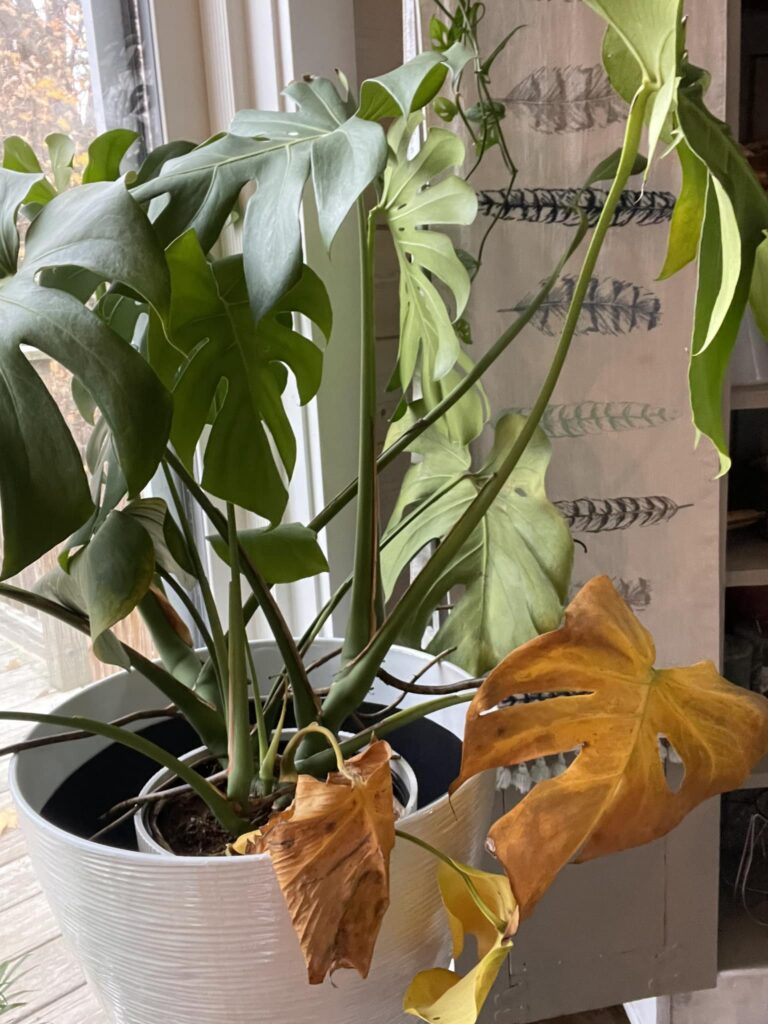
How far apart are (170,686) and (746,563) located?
2.70ft

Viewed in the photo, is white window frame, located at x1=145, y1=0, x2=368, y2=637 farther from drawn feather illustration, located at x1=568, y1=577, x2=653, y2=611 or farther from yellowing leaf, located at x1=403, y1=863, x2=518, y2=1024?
yellowing leaf, located at x1=403, y1=863, x2=518, y2=1024

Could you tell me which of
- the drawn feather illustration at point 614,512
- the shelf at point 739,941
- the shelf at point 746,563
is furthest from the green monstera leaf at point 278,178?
the shelf at point 739,941

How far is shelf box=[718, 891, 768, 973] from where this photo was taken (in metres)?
1.28

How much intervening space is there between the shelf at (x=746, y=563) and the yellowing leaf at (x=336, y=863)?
2.71 ft

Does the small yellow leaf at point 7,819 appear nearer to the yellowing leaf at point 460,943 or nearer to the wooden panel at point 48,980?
the wooden panel at point 48,980

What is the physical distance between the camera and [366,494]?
704mm

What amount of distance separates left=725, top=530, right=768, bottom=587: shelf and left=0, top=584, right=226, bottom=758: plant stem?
2.44ft

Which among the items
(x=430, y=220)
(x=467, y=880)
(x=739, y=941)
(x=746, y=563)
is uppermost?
(x=430, y=220)

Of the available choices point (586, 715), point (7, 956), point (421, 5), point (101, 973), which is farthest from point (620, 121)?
point (7, 956)

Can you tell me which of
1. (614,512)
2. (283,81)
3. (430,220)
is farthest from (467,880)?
(283,81)

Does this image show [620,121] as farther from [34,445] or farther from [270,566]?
[34,445]

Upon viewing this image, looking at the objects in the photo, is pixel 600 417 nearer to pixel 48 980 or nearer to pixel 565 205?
pixel 565 205

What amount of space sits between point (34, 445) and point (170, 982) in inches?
14.4

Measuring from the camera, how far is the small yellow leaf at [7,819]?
1017 millimetres
